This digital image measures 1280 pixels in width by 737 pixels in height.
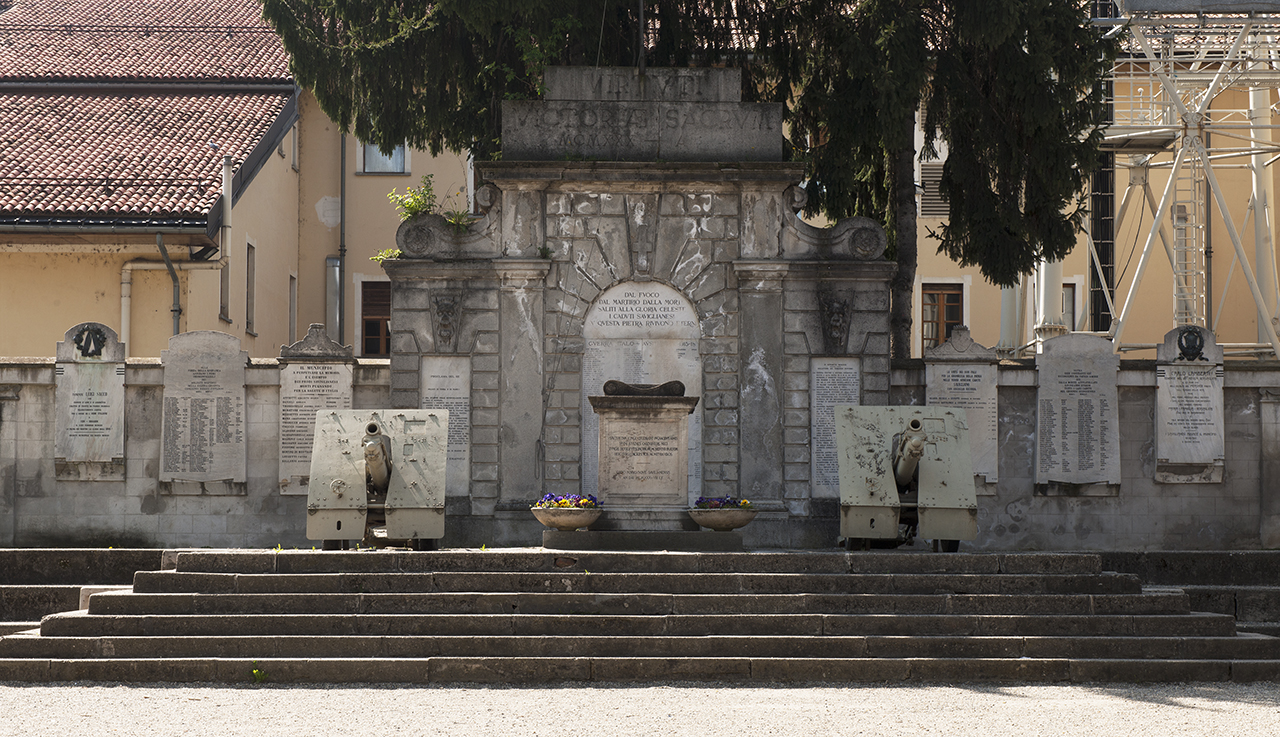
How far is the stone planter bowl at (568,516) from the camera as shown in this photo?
13.5 m

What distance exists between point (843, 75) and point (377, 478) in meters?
8.88

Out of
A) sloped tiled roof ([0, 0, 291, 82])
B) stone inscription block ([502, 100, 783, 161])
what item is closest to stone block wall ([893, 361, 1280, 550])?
stone inscription block ([502, 100, 783, 161])

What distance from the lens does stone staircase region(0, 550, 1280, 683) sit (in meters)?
10.9

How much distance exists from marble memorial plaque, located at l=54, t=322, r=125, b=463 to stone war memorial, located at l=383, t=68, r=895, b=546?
3.48 m

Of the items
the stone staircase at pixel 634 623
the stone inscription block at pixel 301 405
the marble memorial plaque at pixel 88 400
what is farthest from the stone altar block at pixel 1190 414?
the marble memorial plaque at pixel 88 400

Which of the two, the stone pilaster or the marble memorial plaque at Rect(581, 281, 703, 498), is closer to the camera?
the stone pilaster

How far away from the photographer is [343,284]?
1138 inches

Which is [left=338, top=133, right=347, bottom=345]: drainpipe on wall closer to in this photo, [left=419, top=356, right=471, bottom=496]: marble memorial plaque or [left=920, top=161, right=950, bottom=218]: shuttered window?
[left=920, top=161, right=950, bottom=218]: shuttered window

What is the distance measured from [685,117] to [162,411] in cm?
746

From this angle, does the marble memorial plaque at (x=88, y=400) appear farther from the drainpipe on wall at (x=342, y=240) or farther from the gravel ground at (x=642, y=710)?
the drainpipe on wall at (x=342, y=240)

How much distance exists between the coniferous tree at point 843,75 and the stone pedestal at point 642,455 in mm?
4994

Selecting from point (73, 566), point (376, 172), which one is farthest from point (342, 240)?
point (73, 566)

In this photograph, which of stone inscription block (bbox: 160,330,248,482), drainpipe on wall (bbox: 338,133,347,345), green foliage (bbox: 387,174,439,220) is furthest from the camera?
drainpipe on wall (bbox: 338,133,347,345)

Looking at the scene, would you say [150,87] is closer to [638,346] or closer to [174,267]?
[174,267]
